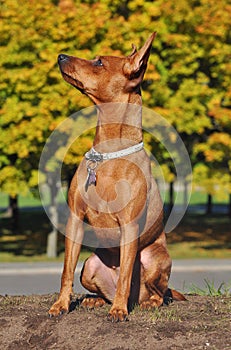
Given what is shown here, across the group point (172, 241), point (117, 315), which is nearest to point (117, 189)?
point (117, 315)

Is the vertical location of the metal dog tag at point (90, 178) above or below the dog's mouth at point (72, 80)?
below

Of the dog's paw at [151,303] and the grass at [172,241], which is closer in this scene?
the dog's paw at [151,303]

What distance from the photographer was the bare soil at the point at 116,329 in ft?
18.4

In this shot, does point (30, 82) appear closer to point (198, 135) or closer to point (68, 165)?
point (68, 165)

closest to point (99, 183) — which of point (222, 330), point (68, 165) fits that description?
point (222, 330)

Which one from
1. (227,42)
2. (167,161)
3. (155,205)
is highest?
(227,42)

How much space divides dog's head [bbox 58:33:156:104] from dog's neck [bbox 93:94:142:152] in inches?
2.9

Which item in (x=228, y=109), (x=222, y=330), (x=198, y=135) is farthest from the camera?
(x=198, y=135)

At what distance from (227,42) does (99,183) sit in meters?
15.6

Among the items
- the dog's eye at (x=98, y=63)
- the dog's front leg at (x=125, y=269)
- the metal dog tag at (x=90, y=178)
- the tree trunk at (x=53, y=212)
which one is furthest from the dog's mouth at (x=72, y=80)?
the tree trunk at (x=53, y=212)

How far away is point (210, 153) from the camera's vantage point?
64.3ft


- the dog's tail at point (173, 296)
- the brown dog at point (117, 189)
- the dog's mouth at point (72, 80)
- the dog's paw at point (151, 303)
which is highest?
the dog's mouth at point (72, 80)

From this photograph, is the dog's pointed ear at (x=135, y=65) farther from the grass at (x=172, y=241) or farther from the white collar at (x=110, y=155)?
the grass at (x=172, y=241)

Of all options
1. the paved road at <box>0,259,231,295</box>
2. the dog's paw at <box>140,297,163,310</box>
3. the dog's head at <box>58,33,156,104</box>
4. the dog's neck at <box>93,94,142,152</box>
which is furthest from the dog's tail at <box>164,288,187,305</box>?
the paved road at <box>0,259,231,295</box>
